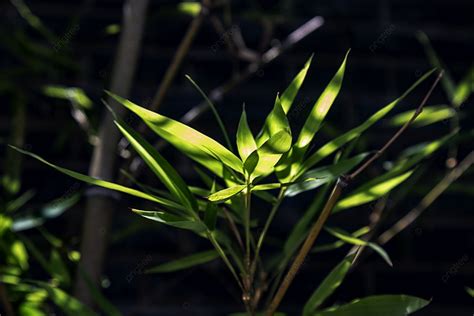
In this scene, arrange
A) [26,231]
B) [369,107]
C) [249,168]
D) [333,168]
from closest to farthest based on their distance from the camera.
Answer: [249,168] < [333,168] < [26,231] < [369,107]

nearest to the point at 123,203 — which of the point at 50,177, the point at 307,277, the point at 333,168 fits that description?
the point at 50,177

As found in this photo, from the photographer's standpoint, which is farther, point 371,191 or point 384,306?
point 371,191

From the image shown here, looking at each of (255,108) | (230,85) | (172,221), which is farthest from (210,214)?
(255,108)

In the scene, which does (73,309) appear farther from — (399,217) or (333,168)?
(399,217)

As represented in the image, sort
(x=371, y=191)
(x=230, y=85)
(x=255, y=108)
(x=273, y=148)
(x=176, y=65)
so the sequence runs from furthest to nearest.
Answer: (x=255, y=108) → (x=230, y=85) → (x=176, y=65) → (x=371, y=191) → (x=273, y=148)

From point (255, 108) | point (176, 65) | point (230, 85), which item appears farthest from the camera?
point (255, 108)

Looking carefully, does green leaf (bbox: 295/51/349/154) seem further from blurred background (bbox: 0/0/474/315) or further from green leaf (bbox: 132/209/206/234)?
blurred background (bbox: 0/0/474/315)

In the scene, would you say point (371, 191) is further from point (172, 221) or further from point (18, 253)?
point (18, 253)
